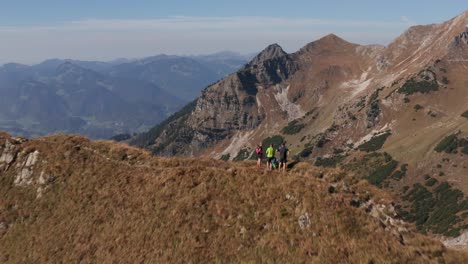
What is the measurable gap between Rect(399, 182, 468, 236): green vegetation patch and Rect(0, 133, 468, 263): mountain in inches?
5455

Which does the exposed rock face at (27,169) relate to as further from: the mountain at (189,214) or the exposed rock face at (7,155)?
the exposed rock face at (7,155)

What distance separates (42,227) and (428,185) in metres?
200

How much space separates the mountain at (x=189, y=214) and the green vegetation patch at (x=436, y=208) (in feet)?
455

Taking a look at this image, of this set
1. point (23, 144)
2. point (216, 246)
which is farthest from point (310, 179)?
point (23, 144)

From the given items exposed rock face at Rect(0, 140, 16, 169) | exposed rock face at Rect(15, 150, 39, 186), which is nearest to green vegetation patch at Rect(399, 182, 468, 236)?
exposed rock face at Rect(15, 150, 39, 186)

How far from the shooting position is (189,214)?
31.4m

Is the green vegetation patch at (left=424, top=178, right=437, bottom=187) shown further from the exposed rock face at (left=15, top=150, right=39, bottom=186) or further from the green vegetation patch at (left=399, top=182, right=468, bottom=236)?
the exposed rock face at (left=15, top=150, right=39, bottom=186)

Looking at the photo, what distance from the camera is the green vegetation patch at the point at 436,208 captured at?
15675 centimetres

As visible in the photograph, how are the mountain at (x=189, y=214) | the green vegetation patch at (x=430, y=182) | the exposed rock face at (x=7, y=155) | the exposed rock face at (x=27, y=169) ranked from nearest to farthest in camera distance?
1. the mountain at (x=189, y=214)
2. the exposed rock face at (x=27, y=169)
3. the exposed rock face at (x=7, y=155)
4. the green vegetation patch at (x=430, y=182)

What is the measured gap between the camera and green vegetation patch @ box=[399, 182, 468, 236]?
15675 cm

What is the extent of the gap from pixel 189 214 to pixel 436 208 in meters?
183

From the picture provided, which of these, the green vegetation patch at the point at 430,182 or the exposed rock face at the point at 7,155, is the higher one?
the exposed rock face at the point at 7,155

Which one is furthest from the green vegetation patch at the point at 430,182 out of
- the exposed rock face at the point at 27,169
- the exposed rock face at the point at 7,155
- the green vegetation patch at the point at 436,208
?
the exposed rock face at the point at 7,155

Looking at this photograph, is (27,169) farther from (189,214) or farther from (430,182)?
(430,182)
